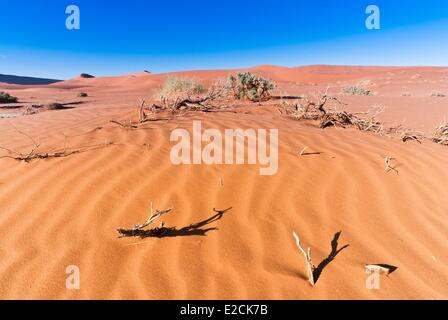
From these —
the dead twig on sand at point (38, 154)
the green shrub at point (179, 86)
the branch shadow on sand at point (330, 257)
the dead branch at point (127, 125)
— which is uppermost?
the green shrub at point (179, 86)

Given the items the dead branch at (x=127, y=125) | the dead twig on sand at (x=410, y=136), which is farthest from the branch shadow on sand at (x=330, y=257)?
the dead branch at (x=127, y=125)

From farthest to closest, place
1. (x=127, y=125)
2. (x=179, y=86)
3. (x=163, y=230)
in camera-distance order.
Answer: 1. (x=179, y=86)
2. (x=127, y=125)
3. (x=163, y=230)

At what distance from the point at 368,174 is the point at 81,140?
2792 millimetres

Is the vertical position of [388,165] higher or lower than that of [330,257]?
higher

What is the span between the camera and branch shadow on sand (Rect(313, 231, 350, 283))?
5.53 ft

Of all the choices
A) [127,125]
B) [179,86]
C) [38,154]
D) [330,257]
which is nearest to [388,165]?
[330,257]

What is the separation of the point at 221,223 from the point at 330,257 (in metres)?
0.69

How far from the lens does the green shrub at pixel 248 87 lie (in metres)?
8.46

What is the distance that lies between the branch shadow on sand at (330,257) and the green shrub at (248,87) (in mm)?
6752

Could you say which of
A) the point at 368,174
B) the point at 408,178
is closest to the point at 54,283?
the point at 368,174

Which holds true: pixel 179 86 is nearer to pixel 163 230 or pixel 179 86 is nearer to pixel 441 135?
pixel 441 135

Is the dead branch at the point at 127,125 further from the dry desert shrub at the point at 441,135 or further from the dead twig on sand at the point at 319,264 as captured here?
the dry desert shrub at the point at 441,135

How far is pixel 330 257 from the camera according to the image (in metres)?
1.81
